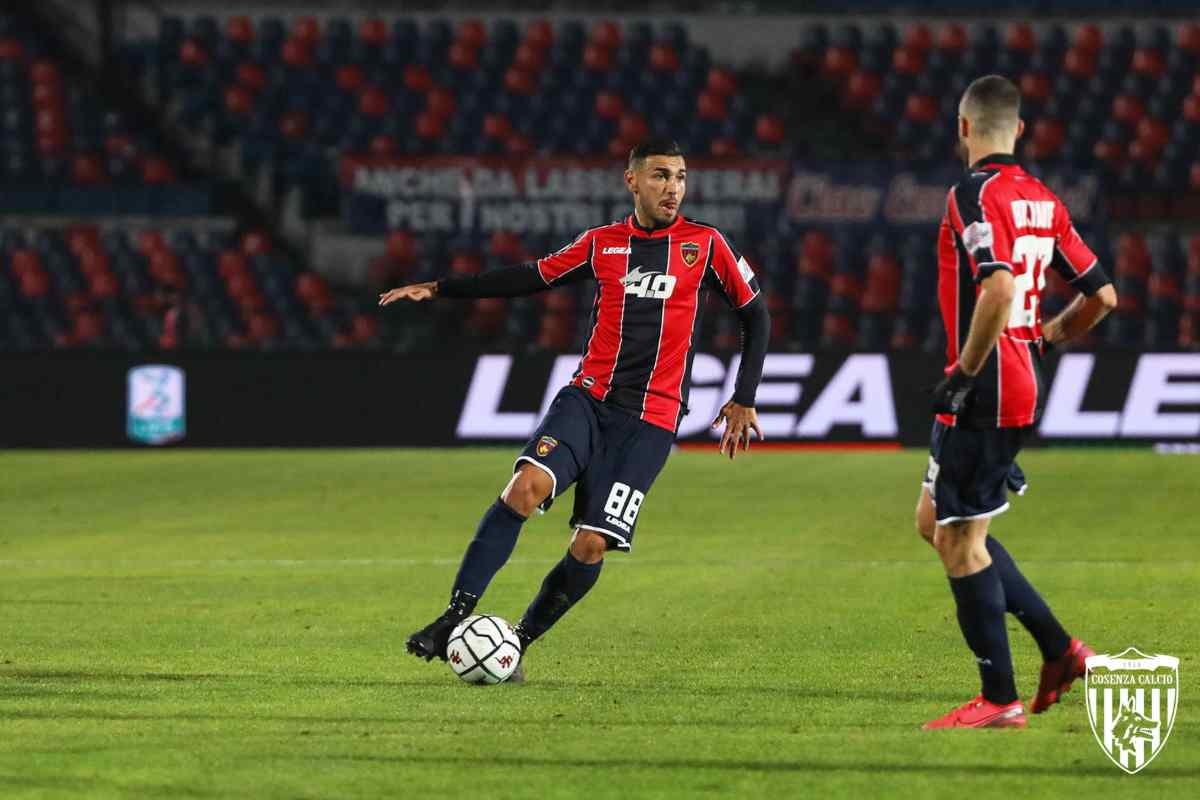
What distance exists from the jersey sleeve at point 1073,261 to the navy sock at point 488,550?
2.28 m

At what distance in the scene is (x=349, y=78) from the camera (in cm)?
2973

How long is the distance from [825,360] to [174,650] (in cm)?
1400

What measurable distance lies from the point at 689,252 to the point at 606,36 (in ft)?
77.1

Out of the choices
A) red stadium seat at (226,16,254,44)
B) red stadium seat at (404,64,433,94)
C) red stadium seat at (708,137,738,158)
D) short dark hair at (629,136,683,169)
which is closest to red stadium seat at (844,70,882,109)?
red stadium seat at (708,137,738,158)

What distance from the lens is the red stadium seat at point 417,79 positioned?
1171 inches

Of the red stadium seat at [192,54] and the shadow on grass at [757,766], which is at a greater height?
the shadow on grass at [757,766]

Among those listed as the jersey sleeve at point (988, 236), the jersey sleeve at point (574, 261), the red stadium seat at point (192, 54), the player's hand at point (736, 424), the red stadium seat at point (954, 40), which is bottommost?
the red stadium seat at point (192, 54)

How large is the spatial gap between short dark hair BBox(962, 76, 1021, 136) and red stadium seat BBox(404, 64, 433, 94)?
2388 cm

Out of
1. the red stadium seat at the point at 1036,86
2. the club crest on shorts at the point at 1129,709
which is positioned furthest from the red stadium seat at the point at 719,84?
the club crest on shorts at the point at 1129,709

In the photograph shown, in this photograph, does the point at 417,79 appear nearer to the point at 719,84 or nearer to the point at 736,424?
the point at 719,84

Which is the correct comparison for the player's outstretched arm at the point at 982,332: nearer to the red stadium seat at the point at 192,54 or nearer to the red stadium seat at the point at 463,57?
the red stadium seat at the point at 463,57

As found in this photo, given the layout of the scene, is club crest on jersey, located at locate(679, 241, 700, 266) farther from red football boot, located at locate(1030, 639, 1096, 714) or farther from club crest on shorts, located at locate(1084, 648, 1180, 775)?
→ club crest on shorts, located at locate(1084, 648, 1180, 775)

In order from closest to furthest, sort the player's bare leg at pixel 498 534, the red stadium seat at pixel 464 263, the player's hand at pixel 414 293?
the player's bare leg at pixel 498 534 → the player's hand at pixel 414 293 → the red stadium seat at pixel 464 263

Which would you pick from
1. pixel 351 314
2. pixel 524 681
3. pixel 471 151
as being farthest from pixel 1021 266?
pixel 471 151
